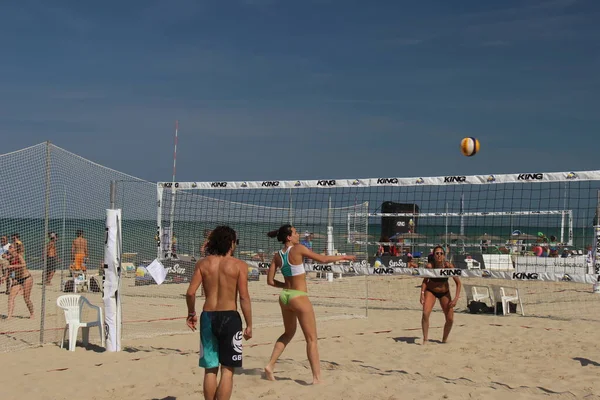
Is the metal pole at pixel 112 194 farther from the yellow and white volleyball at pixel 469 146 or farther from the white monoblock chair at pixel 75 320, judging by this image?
the yellow and white volleyball at pixel 469 146

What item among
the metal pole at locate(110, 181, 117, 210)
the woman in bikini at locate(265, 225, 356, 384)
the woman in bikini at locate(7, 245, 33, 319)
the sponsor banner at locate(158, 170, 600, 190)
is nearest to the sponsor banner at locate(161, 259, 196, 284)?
the sponsor banner at locate(158, 170, 600, 190)

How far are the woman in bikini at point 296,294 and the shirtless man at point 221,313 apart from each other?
1071 mm

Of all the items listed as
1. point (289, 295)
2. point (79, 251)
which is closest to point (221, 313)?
point (289, 295)

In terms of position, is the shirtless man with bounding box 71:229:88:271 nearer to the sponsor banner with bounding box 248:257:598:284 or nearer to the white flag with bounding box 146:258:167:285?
the white flag with bounding box 146:258:167:285

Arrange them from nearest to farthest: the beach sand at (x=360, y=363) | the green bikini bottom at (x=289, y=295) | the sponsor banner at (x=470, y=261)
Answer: the beach sand at (x=360, y=363) → the green bikini bottom at (x=289, y=295) → the sponsor banner at (x=470, y=261)

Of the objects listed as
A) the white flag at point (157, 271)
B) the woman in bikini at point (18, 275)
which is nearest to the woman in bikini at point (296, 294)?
the white flag at point (157, 271)

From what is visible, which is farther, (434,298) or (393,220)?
(393,220)

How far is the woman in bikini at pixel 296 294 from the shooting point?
19.1ft

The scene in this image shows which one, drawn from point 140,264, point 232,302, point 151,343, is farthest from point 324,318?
point 140,264

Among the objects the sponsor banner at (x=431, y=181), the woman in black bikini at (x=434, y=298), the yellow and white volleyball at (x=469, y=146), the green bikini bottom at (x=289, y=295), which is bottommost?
the woman in black bikini at (x=434, y=298)

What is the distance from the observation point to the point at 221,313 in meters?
4.65

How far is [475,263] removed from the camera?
1950 cm

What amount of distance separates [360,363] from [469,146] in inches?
174

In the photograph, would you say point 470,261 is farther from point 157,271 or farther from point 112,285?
point 112,285
